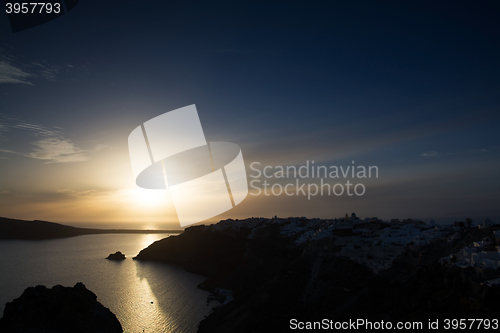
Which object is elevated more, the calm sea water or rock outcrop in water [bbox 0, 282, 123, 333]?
rock outcrop in water [bbox 0, 282, 123, 333]

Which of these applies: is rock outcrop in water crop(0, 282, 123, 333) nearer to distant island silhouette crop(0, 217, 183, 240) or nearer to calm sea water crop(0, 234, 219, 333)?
calm sea water crop(0, 234, 219, 333)

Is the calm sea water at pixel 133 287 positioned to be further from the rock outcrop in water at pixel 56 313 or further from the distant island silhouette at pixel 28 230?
the distant island silhouette at pixel 28 230

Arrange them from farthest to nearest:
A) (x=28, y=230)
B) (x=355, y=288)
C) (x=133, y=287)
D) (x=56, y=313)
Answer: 1. (x=28, y=230)
2. (x=133, y=287)
3. (x=355, y=288)
4. (x=56, y=313)

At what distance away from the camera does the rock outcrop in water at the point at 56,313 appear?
1377 cm

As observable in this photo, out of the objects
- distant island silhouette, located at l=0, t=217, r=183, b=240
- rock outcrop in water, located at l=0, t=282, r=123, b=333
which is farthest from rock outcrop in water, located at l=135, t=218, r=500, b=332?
distant island silhouette, located at l=0, t=217, r=183, b=240

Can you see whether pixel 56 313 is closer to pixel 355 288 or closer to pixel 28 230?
pixel 355 288

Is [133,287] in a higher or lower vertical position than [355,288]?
lower

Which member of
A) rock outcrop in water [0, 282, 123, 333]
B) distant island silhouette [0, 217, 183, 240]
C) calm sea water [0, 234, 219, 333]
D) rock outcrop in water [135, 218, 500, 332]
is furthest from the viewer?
distant island silhouette [0, 217, 183, 240]

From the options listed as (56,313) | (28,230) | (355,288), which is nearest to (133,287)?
(56,313)

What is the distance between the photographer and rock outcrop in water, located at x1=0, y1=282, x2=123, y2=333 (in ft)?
45.2

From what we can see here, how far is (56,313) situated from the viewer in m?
14.9

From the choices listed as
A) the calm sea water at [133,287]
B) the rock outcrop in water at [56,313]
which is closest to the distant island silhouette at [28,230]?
the calm sea water at [133,287]

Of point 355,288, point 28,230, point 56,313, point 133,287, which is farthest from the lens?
point 28,230

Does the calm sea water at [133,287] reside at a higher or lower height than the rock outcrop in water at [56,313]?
lower
